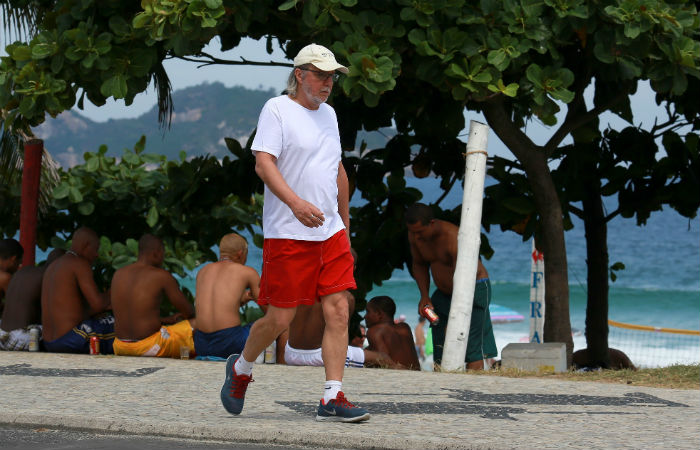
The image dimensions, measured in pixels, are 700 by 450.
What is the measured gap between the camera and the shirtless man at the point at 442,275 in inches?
409

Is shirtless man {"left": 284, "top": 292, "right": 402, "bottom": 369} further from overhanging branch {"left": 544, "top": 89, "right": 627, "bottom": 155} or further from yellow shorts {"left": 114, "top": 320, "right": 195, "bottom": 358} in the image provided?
overhanging branch {"left": 544, "top": 89, "right": 627, "bottom": 155}

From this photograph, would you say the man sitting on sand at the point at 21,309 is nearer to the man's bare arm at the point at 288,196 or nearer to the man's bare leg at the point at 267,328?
the man's bare leg at the point at 267,328

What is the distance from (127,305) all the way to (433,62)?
3282mm

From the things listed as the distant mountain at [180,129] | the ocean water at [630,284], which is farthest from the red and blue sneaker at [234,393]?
the distant mountain at [180,129]

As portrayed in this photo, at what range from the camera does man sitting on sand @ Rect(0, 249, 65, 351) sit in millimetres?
10539

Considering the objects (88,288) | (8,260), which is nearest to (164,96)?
(8,260)

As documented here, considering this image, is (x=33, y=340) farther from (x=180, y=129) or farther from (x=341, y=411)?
(x=180, y=129)

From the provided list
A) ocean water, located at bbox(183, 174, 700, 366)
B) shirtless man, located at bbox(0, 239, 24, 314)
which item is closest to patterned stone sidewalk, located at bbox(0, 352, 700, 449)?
shirtless man, located at bbox(0, 239, 24, 314)

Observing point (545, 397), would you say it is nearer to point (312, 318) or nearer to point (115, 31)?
point (312, 318)

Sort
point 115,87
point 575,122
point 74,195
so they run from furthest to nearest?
point 74,195
point 575,122
point 115,87

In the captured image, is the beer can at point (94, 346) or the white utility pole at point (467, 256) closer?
the white utility pole at point (467, 256)

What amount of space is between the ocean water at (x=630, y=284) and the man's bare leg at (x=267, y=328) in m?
28.7

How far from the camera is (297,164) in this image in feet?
19.5

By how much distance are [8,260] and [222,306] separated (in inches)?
111
